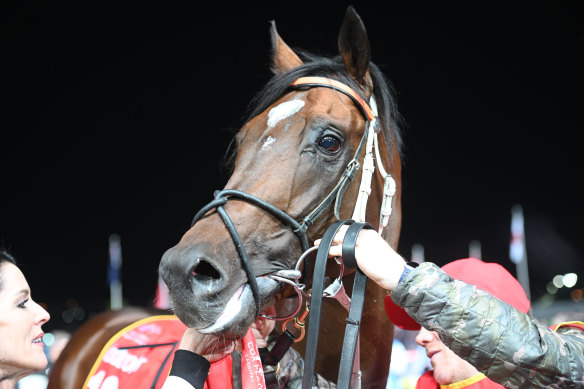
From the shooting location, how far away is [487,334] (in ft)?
4.89

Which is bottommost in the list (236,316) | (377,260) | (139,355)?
(139,355)

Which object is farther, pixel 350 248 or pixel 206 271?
pixel 206 271

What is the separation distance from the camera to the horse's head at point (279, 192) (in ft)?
5.51

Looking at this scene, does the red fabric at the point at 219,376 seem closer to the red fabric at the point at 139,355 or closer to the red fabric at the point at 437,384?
the red fabric at the point at 139,355

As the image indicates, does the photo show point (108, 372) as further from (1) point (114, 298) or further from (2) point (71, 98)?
(1) point (114, 298)

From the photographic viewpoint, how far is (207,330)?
5.49 ft

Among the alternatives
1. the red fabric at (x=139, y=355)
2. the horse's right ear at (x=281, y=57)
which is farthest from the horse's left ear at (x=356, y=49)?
the red fabric at (x=139, y=355)

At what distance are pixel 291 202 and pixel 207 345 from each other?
2.19ft

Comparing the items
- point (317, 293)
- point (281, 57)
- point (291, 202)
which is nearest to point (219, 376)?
point (317, 293)

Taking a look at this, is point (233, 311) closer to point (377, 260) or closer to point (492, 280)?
point (377, 260)

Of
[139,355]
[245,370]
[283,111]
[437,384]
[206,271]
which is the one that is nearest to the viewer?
[206,271]

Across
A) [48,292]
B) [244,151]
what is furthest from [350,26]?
[48,292]

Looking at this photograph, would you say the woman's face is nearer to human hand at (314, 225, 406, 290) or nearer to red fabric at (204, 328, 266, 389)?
red fabric at (204, 328, 266, 389)

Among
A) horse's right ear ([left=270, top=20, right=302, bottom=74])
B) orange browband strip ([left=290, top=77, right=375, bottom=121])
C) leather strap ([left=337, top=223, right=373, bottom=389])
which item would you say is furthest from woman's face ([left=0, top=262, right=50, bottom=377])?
horse's right ear ([left=270, top=20, right=302, bottom=74])
